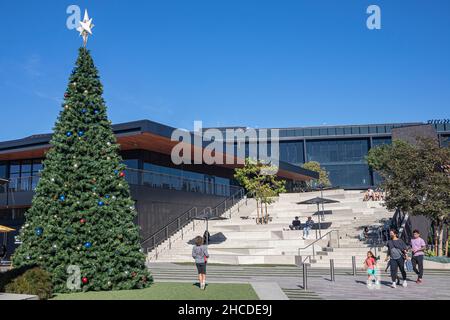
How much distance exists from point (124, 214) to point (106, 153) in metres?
1.72

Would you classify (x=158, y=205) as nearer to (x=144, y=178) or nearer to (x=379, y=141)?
(x=144, y=178)

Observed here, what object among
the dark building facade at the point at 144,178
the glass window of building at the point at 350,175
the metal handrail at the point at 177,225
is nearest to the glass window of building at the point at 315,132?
the glass window of building at the point at 350,175

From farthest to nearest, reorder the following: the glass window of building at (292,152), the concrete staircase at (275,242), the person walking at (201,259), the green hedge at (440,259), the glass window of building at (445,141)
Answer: the glass window of building at (292,152) → the glass window of building at (445,141) → the concrete staircase at (275,242) → the green hedge at (440,259) → the person walking at (201,259)

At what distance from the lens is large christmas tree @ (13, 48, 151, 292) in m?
11.8

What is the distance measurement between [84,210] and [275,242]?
596 inches

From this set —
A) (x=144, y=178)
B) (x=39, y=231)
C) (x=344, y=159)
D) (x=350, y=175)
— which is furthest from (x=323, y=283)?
(x=344, y=159)

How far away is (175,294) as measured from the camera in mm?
11492

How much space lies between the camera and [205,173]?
36781mm

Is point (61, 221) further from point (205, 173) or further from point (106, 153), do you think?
point (205, 173)

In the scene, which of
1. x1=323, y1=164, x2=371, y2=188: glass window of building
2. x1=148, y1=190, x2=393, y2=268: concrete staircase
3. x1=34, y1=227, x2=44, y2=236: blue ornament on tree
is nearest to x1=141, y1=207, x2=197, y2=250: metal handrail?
x1=148, y1=190, x2=393, y2=268: concrete staircase

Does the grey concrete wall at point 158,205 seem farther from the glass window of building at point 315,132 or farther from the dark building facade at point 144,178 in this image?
the glass window of building at point 315,132

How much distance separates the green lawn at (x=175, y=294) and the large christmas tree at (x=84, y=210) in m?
0.49

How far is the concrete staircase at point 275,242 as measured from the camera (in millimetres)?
22875

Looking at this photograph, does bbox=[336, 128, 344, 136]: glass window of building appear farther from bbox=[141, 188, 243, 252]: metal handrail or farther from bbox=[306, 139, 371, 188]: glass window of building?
bbox=[141, 188, 243, 252]: metal handrail
